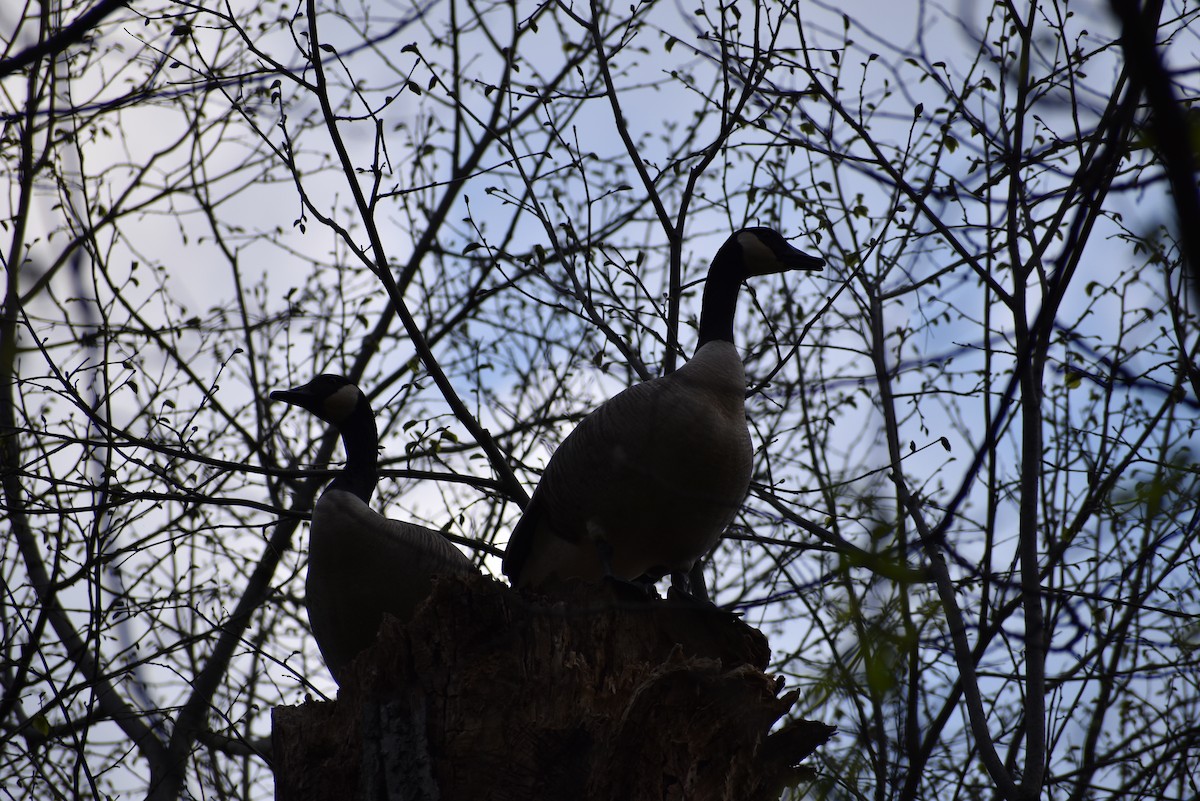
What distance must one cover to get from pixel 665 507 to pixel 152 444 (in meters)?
3.17

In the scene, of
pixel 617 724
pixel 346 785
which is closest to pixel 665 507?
pixel 617 724

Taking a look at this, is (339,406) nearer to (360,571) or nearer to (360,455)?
(360,455)

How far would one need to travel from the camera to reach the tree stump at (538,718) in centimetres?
459

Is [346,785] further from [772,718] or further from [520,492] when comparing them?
[520,492]

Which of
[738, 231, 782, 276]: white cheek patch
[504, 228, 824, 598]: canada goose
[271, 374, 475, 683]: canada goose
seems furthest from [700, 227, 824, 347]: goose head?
[271, 374, 475, 683]: canada goose

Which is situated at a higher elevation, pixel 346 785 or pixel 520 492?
pixel 520 492

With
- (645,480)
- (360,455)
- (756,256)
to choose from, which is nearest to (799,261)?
(756,256)

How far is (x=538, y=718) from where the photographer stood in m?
4.68

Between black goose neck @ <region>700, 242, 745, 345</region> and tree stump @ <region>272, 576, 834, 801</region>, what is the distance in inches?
96.2

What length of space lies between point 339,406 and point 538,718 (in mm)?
3951

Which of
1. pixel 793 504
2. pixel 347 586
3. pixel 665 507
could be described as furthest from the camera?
pixel 793 504

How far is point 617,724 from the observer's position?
4574 millimetres

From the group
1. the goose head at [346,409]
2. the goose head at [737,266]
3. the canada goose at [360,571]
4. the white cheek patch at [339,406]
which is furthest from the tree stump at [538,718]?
the white cheek patch at [339,406]

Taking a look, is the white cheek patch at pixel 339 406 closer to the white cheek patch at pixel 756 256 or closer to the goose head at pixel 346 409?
the goose head at pixel 346 409
